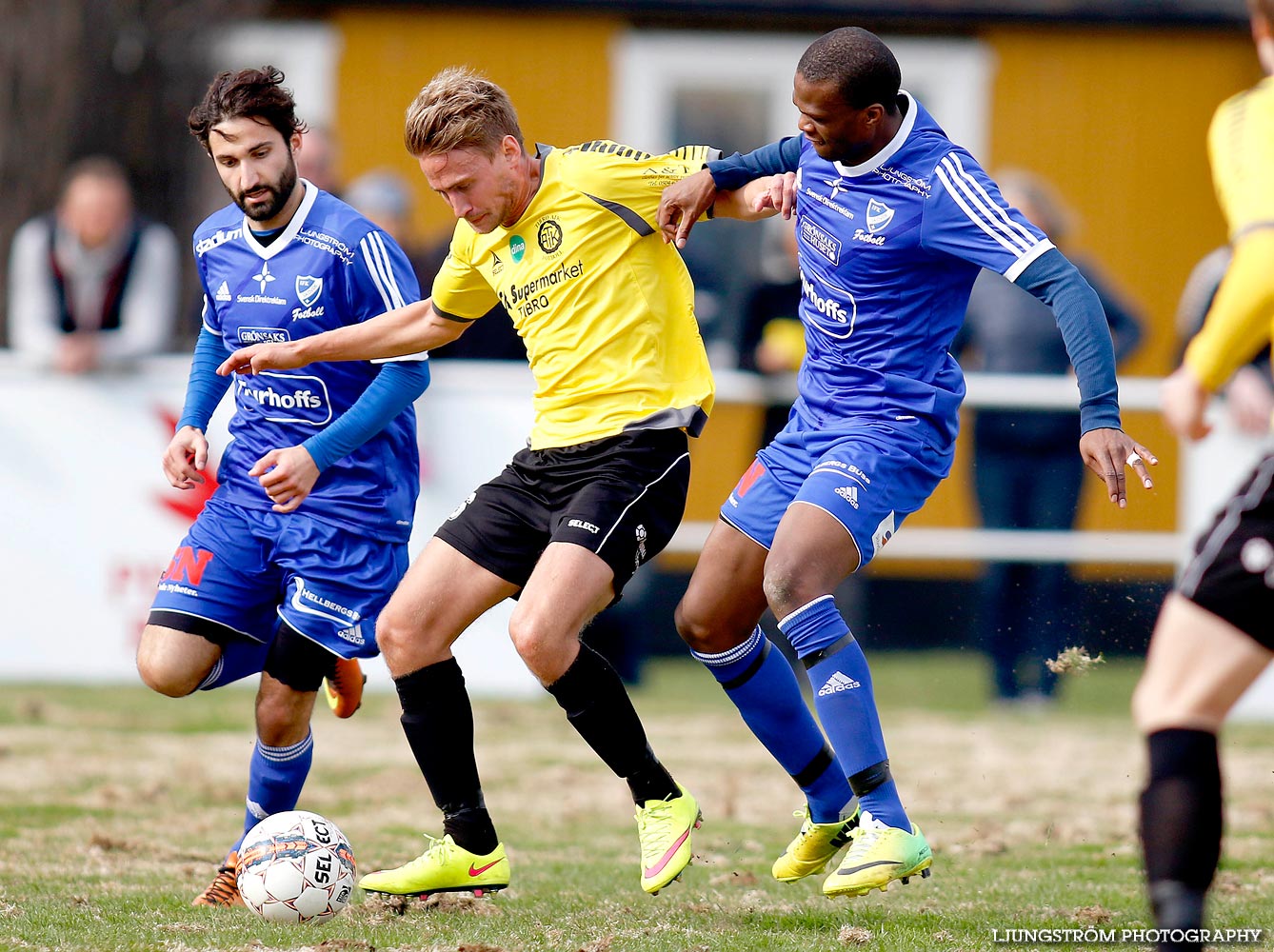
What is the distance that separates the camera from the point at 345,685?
5.52m

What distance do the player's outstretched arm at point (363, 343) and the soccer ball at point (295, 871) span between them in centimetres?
136

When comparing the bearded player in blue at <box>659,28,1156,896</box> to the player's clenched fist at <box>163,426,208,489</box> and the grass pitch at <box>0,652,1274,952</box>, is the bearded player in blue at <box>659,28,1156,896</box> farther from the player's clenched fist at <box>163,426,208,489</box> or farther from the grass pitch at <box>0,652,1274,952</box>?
the player's clenched fist at <box>163,426,208,489</box>

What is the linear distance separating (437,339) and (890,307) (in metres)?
1.39

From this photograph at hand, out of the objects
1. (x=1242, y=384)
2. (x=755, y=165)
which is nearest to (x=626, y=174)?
(x=755, y=165)

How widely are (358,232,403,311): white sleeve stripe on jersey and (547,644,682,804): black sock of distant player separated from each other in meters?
1.30

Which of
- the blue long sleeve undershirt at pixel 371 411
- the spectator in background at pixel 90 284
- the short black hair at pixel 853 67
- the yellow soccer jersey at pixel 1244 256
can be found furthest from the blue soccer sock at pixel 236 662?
the spectator in background at pixel 90 284

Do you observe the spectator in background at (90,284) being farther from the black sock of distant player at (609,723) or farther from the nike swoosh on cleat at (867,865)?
the nike swoosh on cleat at (867,865)

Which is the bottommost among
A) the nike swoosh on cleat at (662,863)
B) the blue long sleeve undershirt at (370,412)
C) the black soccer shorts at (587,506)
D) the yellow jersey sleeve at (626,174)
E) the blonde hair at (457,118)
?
the nike swoosh on cleat at (662,863)

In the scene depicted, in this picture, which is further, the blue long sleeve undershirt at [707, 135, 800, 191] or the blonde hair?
the blue long sleeve undershirt at [707, 135, 800, 191]

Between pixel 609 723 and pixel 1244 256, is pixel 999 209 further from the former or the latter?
pixel 609 723

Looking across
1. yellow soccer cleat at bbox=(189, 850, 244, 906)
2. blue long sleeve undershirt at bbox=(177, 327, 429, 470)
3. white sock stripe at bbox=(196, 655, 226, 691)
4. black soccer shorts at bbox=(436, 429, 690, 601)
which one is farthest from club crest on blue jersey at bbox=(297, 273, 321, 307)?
yellow soccer cleat at bbox=(189, 850, 244, 906)

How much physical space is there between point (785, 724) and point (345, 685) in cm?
144

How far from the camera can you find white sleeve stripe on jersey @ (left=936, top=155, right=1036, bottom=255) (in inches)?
182

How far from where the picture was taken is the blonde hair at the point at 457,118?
4.87 metres
